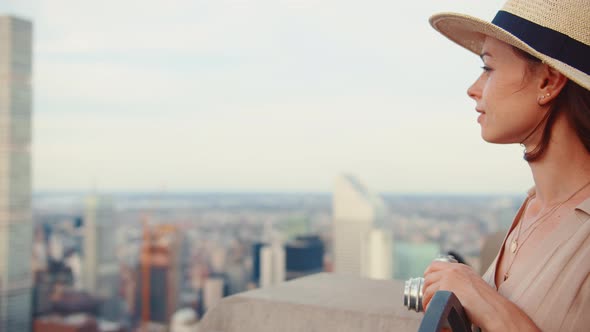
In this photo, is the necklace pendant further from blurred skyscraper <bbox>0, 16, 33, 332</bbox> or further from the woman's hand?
blurred skyscraper <bbox>0, 16, 33, 332</bbox>

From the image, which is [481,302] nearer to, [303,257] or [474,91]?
[474,91]

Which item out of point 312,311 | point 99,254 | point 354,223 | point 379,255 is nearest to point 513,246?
point 312,311

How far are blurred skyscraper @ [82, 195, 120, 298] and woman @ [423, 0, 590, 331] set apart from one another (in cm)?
2199

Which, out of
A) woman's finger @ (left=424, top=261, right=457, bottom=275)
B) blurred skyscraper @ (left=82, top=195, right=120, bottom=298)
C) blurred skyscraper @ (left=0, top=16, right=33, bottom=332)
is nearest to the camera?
woman's finger @ (left=424, top=261, right=457, bottom=275)

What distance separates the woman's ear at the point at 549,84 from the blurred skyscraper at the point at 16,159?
20.1 metres

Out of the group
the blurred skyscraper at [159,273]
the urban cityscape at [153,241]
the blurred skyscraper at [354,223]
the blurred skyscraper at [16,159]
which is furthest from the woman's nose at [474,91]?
the blurred skyscraper at [159,273]

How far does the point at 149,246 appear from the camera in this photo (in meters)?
22.2

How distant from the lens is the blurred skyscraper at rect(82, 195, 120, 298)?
21.7 m

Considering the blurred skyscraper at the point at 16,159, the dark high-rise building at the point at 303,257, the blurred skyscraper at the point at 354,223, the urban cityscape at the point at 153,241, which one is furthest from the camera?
the blurred skyscraper at the point at 354,223

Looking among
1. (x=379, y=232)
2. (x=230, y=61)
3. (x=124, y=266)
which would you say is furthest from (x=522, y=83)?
(x=124, y=266)

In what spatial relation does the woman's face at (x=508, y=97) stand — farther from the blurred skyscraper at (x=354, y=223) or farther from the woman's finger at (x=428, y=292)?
the blurred skyscraper at (x=354, y=223)

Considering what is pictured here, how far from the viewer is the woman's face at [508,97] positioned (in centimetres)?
73

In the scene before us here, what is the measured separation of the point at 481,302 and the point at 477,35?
47 centimetres

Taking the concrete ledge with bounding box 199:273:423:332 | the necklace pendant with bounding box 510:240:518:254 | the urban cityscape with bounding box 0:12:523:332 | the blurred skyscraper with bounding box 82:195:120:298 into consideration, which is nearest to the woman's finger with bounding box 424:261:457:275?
the necklace pendant with bounding box 510:240:518:254
